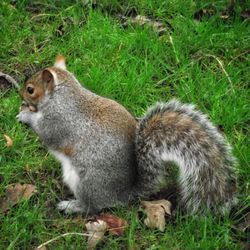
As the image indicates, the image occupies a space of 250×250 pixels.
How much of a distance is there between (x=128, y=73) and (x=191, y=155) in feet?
2.93

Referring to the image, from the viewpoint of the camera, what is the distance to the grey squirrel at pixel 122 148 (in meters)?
2.04

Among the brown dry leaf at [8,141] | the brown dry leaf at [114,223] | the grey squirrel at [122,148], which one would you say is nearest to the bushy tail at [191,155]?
the grey squirrel at [122,148]

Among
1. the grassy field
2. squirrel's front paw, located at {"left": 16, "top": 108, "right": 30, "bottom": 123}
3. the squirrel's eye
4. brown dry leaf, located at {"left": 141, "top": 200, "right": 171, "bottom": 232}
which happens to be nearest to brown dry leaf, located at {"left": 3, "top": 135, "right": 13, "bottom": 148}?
the grassy field

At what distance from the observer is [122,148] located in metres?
2.10

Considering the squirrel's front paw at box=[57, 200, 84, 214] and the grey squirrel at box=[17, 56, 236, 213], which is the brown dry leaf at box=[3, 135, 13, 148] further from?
the squirrel's front paw at box=[57, 200, 84, 214]

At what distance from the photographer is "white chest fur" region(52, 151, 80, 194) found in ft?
6.98

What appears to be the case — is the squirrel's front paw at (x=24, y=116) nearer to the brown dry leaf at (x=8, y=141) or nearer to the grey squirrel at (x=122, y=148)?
the grey squirrel at (x=122, y=148)

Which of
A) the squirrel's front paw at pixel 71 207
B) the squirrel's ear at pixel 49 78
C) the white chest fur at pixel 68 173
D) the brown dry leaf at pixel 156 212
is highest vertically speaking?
the squirrel's ear at pixel 49 78

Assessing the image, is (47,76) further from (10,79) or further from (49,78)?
(10,79)

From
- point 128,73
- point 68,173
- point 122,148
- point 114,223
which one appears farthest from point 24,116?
point 128,73

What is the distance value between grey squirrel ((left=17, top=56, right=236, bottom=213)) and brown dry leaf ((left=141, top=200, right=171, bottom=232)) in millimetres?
47

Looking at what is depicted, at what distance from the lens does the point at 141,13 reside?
3188mm

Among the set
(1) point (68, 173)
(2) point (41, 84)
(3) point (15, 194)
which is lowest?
(3) point (15, 194)

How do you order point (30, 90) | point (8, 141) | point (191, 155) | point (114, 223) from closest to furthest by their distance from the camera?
point (191, 155)
point (114, 223)
point (30, 90)
point (8, 141)
